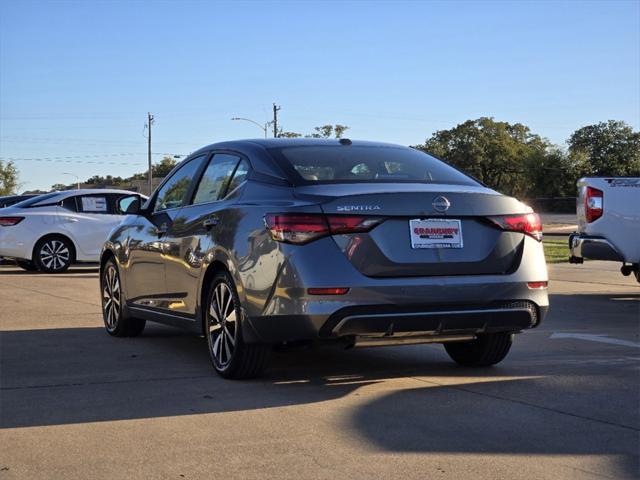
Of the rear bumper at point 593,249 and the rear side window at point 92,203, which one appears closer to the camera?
the rear bumper at point 593,249

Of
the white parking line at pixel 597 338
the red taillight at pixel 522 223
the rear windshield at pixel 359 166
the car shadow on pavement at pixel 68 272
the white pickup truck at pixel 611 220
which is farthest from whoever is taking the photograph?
the car shadow on pavement at pixel 68 272

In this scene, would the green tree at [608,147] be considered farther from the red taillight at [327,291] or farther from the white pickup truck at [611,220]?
the red taillight at [327,291]

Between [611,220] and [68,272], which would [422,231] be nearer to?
[611,220]

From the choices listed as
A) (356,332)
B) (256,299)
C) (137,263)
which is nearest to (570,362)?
(356,332)

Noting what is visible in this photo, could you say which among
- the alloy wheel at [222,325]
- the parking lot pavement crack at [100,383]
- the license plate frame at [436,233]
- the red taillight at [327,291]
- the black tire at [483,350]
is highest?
the license plate frame at [436,233]

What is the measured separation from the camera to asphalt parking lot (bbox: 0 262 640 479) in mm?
4301

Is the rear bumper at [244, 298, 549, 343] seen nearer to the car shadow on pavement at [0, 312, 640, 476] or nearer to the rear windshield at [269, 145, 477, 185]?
the car shadow on pavement at [0, 312, 640, 476]

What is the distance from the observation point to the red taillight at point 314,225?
5680 millimetres

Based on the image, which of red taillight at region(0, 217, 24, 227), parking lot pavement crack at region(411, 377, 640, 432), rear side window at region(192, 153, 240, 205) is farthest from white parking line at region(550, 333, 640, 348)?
red taillight at region(0, 217, 24, 227)

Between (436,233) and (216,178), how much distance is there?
193 cm

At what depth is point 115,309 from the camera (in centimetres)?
874

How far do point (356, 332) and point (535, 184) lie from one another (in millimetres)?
93248

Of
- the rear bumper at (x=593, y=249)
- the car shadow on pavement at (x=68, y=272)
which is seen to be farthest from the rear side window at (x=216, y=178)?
the car shadow on pavement at (x=68, y=272)

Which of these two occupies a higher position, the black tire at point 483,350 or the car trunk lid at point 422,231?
the car trunk lid at point 422,231
